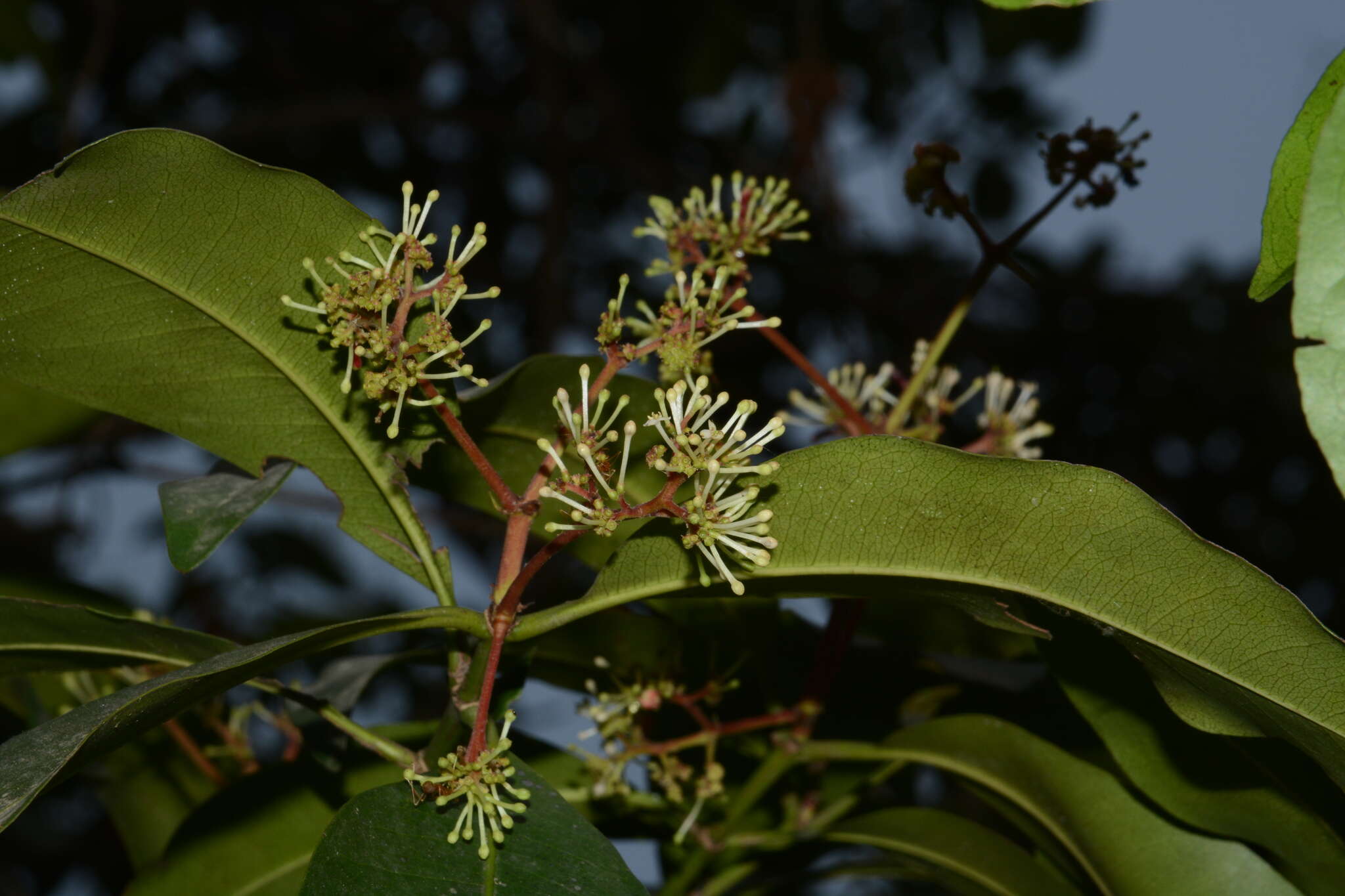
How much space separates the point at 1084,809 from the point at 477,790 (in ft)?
2.32

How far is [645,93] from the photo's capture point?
5262mm

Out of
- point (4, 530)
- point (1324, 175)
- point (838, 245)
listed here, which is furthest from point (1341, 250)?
point (4, 530)

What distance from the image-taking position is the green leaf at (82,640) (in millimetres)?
1080

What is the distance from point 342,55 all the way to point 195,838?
4.48 m

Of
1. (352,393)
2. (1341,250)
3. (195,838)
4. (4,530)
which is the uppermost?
(1341,250)

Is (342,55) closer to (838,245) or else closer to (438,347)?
(838,245)

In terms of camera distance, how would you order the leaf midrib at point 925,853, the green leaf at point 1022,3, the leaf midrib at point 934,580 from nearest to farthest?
1. the green leaf at point 1022,3
2. the leaf midrib at point 934,580
3. the leaf midrib at point 925,853

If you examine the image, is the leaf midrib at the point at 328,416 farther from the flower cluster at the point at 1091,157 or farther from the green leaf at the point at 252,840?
the flower cluster at the point at 1091,157

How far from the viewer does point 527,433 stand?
1.28 metres

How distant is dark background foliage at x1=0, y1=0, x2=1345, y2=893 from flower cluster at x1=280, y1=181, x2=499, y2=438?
2207 millimetres

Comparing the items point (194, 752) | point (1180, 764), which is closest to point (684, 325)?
point (1180, 764)

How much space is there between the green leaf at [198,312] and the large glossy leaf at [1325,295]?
742 mm

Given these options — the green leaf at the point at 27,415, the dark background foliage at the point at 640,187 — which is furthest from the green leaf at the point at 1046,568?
the dark background foliage at the point at 640,187

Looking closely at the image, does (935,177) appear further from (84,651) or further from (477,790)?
(84,651)
